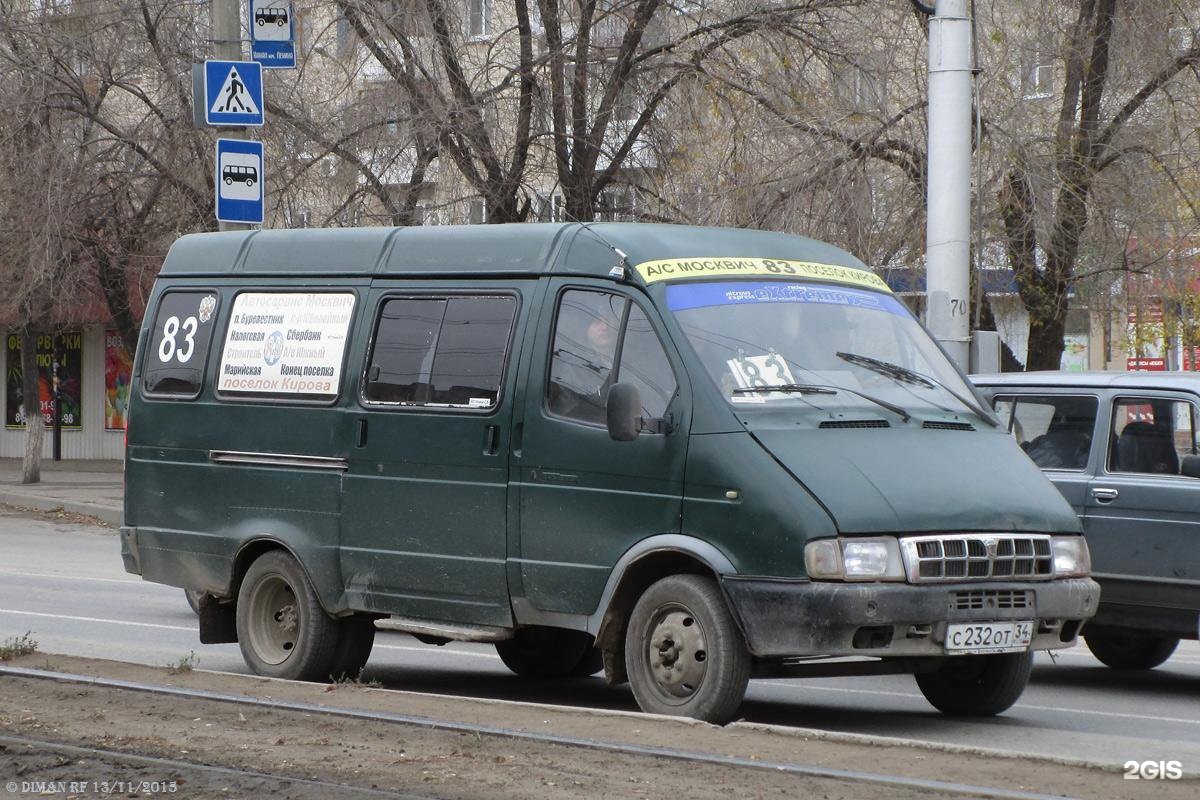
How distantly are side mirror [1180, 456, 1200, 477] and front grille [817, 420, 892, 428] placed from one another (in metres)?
2.33

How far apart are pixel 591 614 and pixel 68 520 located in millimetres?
16991

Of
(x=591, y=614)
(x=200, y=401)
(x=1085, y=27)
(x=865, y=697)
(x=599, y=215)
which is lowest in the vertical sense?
(x=865, y=697)

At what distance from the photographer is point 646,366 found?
7.89 m

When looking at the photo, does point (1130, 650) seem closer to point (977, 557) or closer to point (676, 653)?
point (977, 557)

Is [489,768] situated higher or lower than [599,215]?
lower

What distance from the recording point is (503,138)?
18266 millimetres

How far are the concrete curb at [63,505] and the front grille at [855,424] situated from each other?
16307mm

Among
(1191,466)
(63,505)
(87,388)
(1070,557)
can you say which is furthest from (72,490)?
(1070,557)

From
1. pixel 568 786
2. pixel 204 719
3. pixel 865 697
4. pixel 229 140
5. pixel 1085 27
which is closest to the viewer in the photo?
pixel 568 786

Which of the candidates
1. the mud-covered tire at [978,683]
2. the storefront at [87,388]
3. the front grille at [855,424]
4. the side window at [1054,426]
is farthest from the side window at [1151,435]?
the storefront at [87,388]

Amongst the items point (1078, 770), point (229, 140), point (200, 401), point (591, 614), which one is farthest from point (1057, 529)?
point (229, 140)

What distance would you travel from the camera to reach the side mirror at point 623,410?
7543 millimetres

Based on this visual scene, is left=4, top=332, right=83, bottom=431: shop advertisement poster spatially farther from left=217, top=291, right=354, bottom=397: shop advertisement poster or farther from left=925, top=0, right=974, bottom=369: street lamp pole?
left=217, top=291, right=354, bottom=397: shop advertisement poster

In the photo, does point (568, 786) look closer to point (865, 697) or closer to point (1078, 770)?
point (1078, 770)
